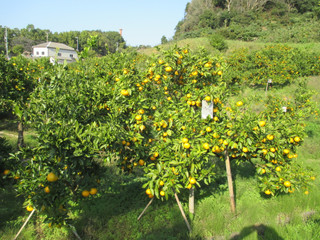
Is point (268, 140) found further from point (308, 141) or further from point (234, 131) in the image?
point (308, 141)

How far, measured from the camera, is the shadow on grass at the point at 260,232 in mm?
2787

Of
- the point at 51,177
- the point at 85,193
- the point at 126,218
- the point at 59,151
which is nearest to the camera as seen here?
the point at 51,177

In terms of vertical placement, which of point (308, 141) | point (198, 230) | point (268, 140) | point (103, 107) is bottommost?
point (198, 230)

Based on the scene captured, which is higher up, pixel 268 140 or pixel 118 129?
pixel 118 129

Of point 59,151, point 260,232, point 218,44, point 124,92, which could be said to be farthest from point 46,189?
point 218,44

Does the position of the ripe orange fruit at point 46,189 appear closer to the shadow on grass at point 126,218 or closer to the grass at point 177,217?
the grass at point 177,217

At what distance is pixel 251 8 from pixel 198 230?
37413 millimetres

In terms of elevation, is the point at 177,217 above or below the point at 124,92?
below

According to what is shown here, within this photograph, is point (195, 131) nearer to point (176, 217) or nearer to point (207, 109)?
point (207, 109)

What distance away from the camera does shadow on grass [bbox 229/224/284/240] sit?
9.14 feet

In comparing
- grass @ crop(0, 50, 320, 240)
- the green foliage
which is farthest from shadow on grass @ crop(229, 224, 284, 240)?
the green foliage

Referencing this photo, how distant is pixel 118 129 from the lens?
8.18 feet

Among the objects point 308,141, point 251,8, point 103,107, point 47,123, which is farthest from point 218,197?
point 251,8

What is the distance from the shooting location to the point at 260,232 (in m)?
2.94
